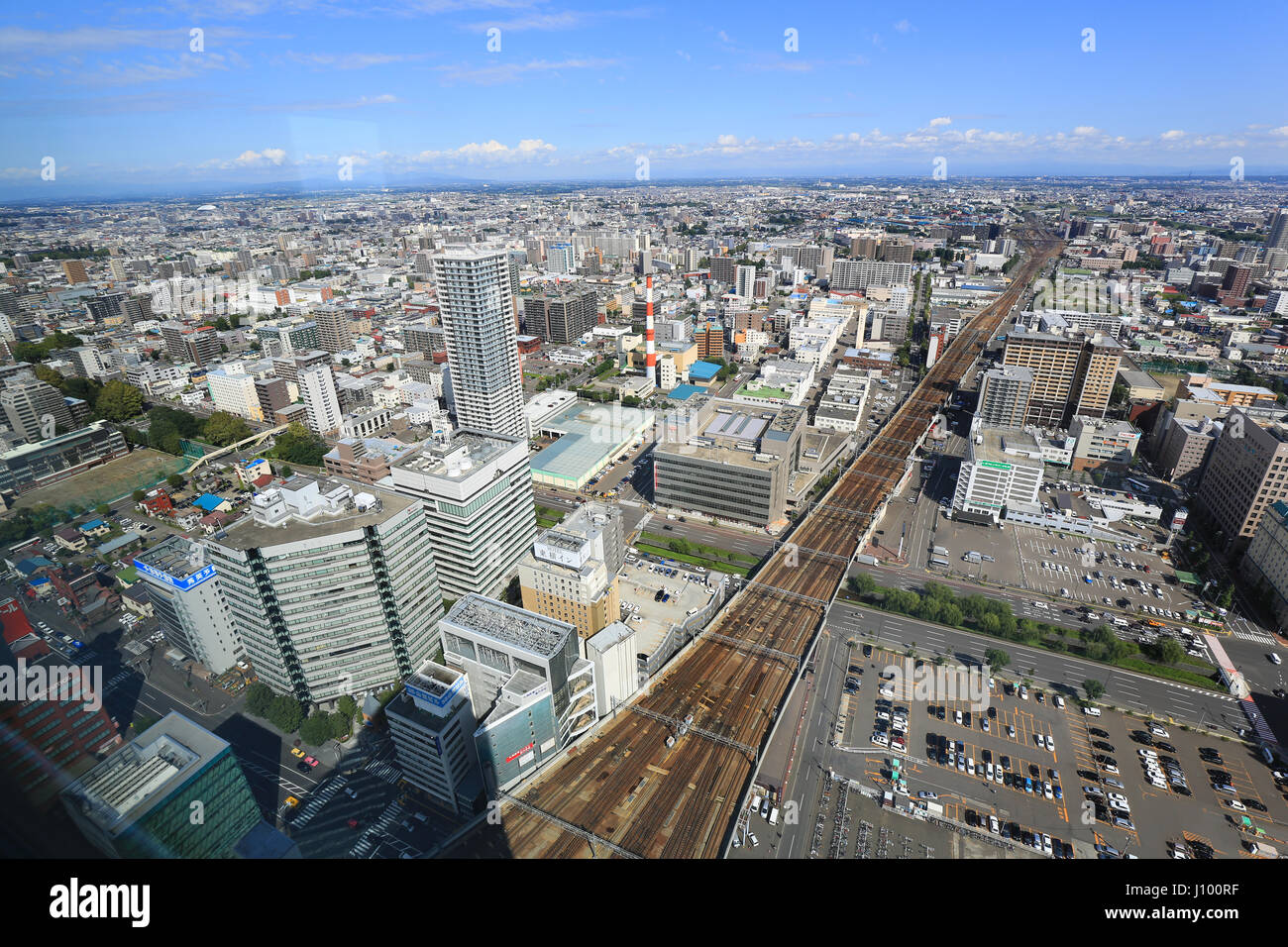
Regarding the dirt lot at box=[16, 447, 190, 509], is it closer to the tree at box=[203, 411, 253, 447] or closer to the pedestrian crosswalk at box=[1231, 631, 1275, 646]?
the tree at box=[203, 411, 253, 447]

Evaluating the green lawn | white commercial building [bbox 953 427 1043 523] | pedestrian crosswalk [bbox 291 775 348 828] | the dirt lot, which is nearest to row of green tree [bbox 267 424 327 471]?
the dirt lot

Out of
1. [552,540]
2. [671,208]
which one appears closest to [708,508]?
[552,540]

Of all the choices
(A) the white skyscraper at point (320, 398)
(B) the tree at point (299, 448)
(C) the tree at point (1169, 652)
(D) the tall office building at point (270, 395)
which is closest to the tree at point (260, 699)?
(B) the tree at point (299, 448)

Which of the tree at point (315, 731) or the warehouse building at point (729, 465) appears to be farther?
the warehouse building at point (729, 465)

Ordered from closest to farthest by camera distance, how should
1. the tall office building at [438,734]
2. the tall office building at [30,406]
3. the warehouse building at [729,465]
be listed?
1. the tall office building at [438,734]
2. the warehouse building at [729,465]
3. the tall office building at [30,406]

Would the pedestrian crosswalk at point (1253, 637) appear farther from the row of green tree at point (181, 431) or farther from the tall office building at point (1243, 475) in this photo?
the row of green tree at point (181, 431)

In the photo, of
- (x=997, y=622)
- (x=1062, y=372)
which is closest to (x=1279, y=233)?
(x=1062, y=372)
